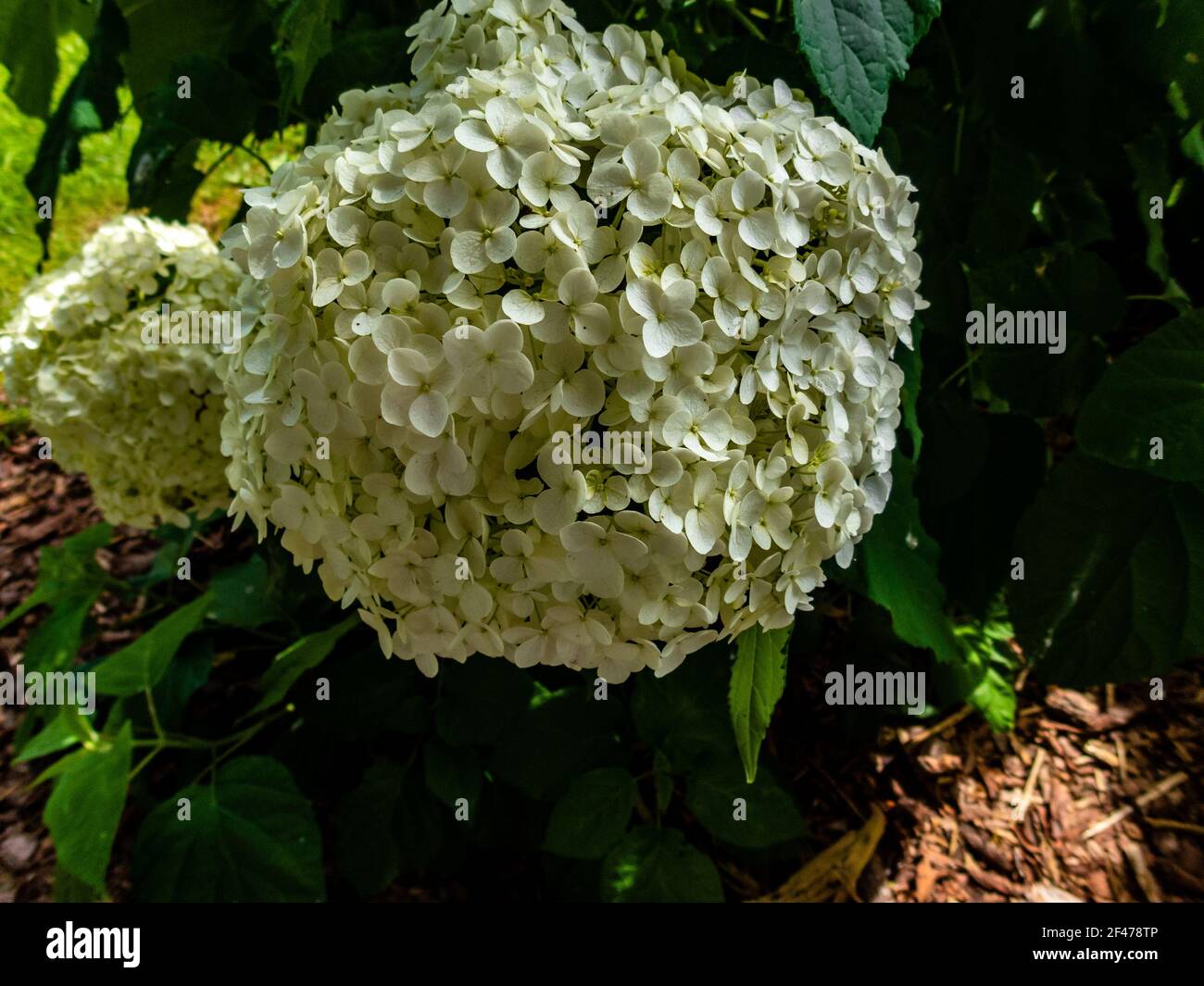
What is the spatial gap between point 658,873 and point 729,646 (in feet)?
1.23

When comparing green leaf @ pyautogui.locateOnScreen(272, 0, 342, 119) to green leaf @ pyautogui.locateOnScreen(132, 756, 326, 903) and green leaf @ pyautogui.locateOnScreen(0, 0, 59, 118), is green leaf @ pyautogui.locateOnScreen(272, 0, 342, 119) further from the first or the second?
green leaf @ pyautogui.locateOnScreen(132, 756, 326, 903)

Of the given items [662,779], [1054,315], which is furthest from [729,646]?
[1054,315]

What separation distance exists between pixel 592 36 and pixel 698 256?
0.39 meters

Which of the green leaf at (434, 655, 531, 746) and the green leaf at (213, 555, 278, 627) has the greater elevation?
the green leaf at (213, 555, 278, 627)

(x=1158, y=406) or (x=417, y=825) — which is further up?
(x=1158, y=406)

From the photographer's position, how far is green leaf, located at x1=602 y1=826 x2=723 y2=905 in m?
1.46

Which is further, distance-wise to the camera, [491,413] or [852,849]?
[852,849]

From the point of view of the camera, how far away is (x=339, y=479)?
3.15 feet

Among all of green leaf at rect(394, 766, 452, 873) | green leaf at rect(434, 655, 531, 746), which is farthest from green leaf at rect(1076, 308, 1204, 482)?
green leaf at rect(394, 766, 452, 873)

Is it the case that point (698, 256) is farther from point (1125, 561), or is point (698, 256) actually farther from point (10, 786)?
point (10, 786)

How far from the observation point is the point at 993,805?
192cm

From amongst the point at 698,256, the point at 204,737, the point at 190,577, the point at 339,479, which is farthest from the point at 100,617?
the point at 698,256

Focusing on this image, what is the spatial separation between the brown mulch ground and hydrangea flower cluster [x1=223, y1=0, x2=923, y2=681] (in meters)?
1.05

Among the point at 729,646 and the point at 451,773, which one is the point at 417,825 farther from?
the point at 729,646
